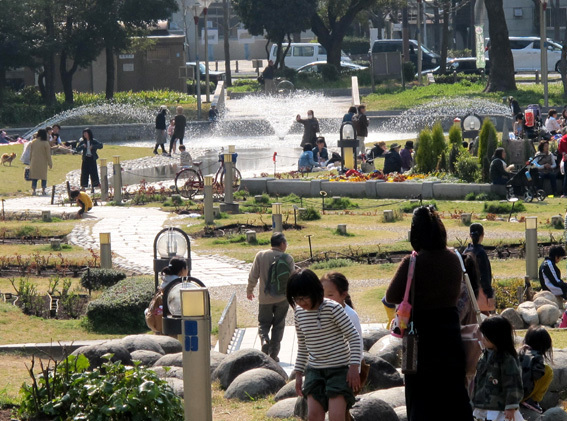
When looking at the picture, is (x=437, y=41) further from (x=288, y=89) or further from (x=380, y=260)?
(x=380, y=260)

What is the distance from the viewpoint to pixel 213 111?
4153 centimetres

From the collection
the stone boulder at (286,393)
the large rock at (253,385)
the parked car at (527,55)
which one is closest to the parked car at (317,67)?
the parked car at (527,55)

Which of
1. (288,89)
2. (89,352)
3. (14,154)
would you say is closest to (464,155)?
(14,154)

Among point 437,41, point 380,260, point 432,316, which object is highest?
point 437,41

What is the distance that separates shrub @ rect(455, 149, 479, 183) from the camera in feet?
79.6

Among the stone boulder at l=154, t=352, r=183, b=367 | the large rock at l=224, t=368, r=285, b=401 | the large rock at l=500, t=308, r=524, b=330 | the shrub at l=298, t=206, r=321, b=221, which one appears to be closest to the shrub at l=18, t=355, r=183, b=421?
the large rock at l=224, t=368, r=285, b=401

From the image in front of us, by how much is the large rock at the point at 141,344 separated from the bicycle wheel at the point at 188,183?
1494 cm

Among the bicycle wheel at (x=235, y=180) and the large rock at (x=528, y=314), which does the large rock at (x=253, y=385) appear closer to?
the large rock at (x=528, y=314)

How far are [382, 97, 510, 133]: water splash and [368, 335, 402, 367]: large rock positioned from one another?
27.9 metres

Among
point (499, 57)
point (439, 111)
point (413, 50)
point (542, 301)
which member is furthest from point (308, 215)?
point (413, 50)

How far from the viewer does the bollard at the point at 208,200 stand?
20875 millimetres

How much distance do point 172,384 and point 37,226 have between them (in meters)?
13.8

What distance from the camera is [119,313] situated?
42.7 ft

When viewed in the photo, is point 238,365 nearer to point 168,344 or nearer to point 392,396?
point 168,344
